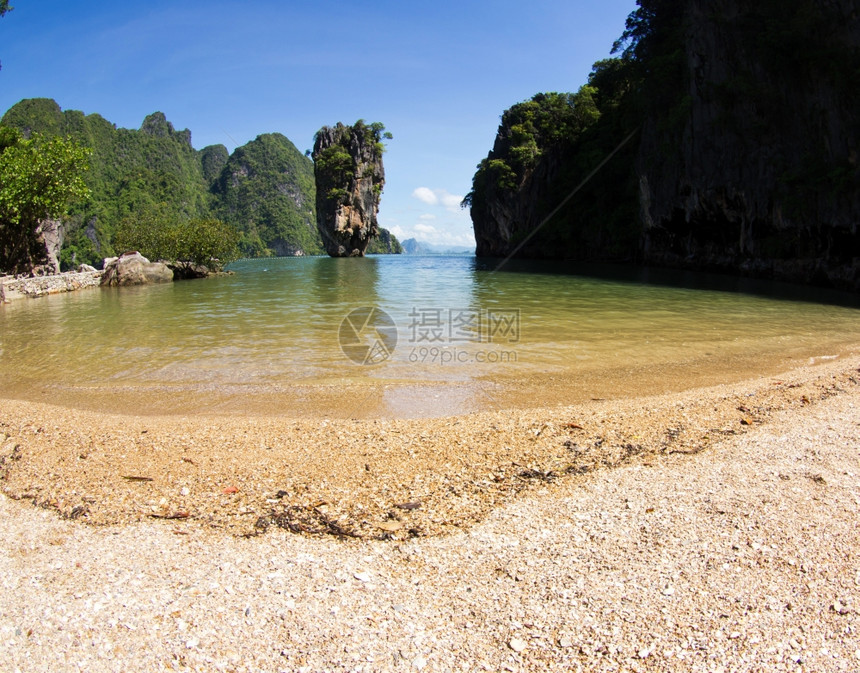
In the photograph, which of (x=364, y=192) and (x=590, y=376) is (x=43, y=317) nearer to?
(x=590, y=376)

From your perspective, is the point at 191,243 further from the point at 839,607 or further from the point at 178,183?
the point at 178,183

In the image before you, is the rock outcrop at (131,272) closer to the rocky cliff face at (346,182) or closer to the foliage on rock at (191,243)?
the foliage on rock at (191,243)

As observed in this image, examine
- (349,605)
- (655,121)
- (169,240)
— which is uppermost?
(655,121)

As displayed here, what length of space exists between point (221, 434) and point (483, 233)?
70.1 m

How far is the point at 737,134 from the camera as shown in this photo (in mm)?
26875

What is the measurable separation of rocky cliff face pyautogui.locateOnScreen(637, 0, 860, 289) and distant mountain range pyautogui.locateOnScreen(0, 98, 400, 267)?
67025 millimetres

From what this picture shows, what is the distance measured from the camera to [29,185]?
79.9ft

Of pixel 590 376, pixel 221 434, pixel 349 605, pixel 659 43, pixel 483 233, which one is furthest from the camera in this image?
pixel 483 233

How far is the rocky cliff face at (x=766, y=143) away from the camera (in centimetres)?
2055

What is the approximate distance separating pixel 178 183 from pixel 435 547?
413 ft

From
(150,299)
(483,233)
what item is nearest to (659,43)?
(483,233)

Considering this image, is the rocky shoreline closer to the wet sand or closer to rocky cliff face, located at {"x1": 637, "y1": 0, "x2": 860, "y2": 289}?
the wet sand
